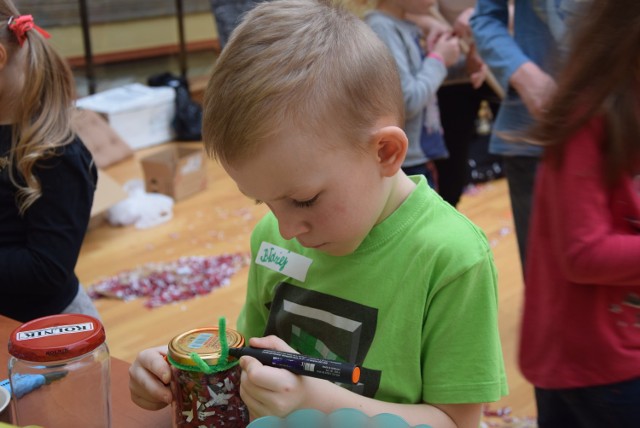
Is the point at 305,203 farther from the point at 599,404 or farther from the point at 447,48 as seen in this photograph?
the point at 447,48

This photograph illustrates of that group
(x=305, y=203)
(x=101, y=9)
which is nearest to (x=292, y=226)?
(x=305, y=203)

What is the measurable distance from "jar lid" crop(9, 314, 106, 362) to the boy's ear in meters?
0.40

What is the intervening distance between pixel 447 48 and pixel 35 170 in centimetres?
140

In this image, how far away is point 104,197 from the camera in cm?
388

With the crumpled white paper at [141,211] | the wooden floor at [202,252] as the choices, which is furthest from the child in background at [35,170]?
the crumpled white paper at [141,211]

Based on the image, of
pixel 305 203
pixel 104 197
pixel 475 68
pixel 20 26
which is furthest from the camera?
pixel 104 197

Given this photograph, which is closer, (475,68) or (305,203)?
(305,203)

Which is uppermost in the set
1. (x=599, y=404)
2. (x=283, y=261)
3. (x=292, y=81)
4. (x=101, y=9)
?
(x=292, y=81)

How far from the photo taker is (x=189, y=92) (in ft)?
19.2

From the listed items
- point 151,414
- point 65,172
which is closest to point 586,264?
point 151,414

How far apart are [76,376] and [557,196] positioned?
2.44ft

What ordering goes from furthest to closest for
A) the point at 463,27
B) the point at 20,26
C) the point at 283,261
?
the point at 463,27, the point at 20,26, the point at 283,261

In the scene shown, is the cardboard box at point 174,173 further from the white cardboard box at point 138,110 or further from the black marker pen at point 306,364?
the black marker pen at point 306,364

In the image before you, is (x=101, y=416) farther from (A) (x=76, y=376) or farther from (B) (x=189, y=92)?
(B) (x=189, y=92)
